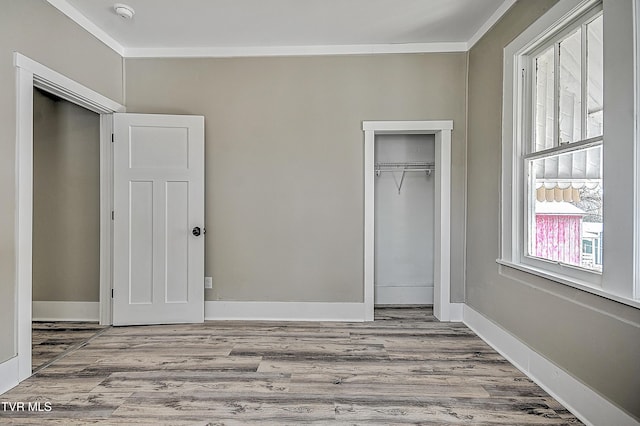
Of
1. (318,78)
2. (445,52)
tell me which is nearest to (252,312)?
(318,78)

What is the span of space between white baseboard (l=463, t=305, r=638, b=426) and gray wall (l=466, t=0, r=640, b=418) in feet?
0.13

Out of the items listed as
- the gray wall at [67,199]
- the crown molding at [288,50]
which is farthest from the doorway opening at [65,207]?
the crown molding at [288,50]

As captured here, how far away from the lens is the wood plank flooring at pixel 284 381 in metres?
2.01

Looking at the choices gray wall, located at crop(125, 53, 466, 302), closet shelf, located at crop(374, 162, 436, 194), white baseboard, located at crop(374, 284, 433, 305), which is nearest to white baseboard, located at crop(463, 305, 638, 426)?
gray wall, located at crop(125, 53, 466, 302)

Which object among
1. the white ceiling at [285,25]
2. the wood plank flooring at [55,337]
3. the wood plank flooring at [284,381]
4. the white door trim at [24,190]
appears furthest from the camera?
the white ceiling at [285,25]

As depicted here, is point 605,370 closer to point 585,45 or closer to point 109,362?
point 585,45

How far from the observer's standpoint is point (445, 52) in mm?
3621

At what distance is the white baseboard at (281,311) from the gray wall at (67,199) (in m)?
1.29

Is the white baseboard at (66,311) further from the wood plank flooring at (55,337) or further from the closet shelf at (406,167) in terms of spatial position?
the closet shelf at (406,167)

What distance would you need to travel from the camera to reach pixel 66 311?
3.66 metres

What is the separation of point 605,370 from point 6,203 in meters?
3.54

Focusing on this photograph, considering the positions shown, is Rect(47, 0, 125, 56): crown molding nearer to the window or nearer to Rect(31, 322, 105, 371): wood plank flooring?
Rect(31, 322, 105, 371): wood plank flooring

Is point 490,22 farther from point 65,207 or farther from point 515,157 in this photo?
point 65,207

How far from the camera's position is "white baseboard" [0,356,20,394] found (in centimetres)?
225
